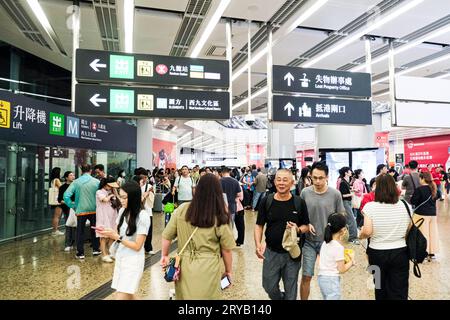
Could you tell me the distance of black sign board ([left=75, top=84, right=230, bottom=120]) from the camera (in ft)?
15.6

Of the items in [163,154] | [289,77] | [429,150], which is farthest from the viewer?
[429,150]

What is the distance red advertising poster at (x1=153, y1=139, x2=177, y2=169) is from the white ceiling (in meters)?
8.81

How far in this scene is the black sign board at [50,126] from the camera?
6730 millimetres

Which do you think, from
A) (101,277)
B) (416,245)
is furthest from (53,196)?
(416,245)

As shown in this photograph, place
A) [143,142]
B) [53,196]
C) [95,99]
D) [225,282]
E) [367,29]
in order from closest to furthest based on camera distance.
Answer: [225,282], [95,99], [367,29], [53,196], [143,142]

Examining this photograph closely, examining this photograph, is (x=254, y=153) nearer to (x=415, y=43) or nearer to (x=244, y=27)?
(x=415, y=43)

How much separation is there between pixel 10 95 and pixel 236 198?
187 inches

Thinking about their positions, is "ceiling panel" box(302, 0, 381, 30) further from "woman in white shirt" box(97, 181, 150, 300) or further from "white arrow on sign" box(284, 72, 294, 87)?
"woman in white shirt" box(97, 181, 150, 300)

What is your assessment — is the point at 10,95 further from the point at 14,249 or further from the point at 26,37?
the point at 14,249

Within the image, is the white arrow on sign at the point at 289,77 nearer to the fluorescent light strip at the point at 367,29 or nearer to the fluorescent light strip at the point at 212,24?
the fluorescent light strip at the point at 212,24

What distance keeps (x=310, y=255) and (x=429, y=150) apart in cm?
1989

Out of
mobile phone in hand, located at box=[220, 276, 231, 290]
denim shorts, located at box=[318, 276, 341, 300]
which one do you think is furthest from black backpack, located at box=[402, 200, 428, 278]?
mobile phone in hand, located at box=[220, 276, 231, 290]

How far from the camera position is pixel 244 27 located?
20.8 ft
